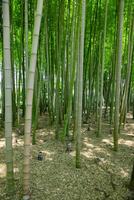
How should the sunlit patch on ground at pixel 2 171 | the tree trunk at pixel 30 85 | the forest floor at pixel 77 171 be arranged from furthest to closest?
the sunlit patch on ground at pixel 2 171 < the forest floor at pixel 77 171 < the tree trunk at pixel 30 85

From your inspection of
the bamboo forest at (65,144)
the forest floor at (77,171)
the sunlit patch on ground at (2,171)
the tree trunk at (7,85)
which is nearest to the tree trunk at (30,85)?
the bamboo forest at (65,144)

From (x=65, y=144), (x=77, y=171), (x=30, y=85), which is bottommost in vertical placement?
(x=77, y=171)

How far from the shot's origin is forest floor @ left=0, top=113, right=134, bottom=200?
3.00 meters

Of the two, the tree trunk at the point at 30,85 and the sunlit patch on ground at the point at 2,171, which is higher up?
the tree trunk at the point at 30,85

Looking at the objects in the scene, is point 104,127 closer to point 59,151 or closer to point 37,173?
point 59,151

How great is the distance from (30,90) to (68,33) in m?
3.09

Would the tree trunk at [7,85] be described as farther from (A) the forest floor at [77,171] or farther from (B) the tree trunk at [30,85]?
(A) the forest floor at [77,171]

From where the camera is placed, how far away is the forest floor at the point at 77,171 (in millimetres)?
2996

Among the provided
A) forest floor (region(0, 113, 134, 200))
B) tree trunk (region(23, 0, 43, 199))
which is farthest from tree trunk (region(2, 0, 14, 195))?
forest floor (region(0, 113, 134, 200))

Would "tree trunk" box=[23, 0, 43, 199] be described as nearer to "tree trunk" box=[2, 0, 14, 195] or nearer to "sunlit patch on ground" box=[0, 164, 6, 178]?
"tree trunk" box=[2, 0, 14, 195]

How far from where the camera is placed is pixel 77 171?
3.49 m

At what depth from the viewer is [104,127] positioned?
602cm

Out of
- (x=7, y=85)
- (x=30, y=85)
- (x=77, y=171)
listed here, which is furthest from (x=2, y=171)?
(x=30, y=85)

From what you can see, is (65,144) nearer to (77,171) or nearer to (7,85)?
(77,171)
